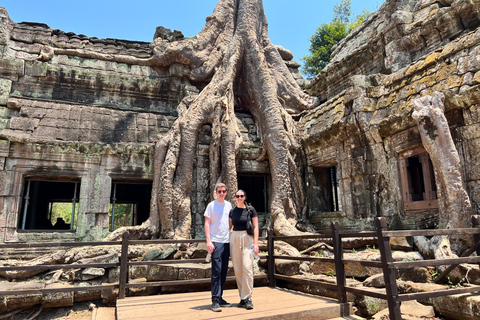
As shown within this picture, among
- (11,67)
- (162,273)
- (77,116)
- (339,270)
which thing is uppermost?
(11,67)

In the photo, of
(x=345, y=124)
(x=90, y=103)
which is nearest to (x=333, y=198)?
(x=345, y=124)

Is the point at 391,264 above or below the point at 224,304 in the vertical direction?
above

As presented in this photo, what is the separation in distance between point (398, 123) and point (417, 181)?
47.4 inches

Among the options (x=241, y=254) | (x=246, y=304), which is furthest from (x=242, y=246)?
(x=246, y=304)

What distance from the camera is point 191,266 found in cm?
488

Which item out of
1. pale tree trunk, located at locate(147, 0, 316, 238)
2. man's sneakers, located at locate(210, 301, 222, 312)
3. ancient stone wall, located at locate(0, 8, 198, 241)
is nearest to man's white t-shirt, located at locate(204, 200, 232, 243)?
man's sneakers, located at locate(210, 301, 222, 312)

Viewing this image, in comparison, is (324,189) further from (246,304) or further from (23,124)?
(23,124)

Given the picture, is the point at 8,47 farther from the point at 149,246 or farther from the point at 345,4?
the point at 345,4

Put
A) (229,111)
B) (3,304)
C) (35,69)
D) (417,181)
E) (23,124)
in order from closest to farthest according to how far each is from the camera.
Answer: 1. (3,304)
2. (417,181)
3. (23,124)
4. (35,69)
5. (229,111)

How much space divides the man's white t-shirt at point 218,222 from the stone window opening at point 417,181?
3.53 meters

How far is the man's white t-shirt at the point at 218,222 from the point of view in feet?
11.5

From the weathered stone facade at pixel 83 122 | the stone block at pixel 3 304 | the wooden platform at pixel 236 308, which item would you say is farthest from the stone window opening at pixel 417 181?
the stone block at pixel 3 304

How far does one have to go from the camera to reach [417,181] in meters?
6.10

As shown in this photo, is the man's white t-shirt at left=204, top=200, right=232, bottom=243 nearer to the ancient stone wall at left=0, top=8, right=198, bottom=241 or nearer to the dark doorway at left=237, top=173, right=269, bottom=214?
the ancient stone wall at left=0, top=8, right=198, bottom=241
